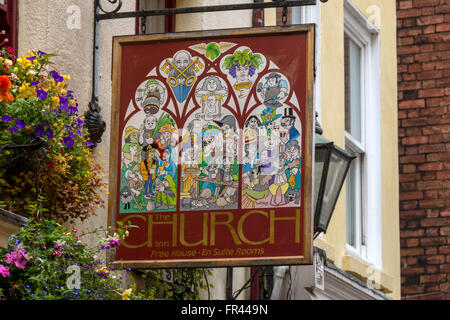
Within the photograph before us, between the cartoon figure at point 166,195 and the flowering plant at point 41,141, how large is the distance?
374 millimetres

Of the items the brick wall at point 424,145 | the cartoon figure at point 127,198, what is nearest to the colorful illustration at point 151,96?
the cartoon figure at point 127,198

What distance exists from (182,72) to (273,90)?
58 centimetres

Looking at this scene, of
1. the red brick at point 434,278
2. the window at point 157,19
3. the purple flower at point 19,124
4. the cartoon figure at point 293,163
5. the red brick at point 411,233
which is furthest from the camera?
the red brick at point 411,233

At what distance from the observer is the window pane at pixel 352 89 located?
43.9ft

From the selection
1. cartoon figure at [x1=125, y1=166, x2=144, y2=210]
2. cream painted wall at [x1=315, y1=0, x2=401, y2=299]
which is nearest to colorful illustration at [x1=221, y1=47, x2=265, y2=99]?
cartoon figure at [x1=125, y1=166, x2=144, y2=210]

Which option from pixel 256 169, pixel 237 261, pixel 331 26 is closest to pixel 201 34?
pixel 256 169

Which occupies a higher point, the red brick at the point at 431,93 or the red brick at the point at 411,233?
the red brick at the point at 431,93

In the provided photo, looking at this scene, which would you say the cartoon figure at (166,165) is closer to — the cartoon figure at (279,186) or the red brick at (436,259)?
the cartoon figure at (279,186)

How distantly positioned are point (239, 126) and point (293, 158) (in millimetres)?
426

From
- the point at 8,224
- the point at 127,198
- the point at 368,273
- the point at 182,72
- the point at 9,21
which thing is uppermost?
the point at 9,21

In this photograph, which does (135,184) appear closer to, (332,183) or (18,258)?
(18,258)

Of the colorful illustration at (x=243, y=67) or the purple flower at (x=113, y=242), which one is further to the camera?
the colorful illustration at (x=243, y=67)

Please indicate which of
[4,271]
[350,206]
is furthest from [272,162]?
[350,206]

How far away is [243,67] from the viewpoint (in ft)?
25.9
